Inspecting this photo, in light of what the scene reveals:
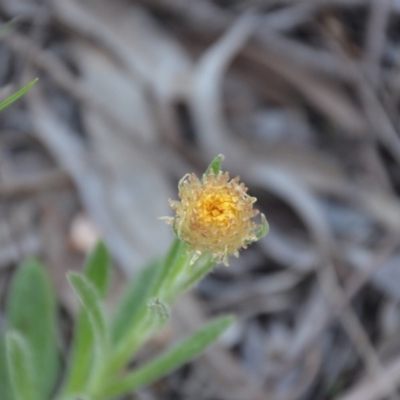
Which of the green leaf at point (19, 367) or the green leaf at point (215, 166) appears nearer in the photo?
the green leaf at point (215, 166)

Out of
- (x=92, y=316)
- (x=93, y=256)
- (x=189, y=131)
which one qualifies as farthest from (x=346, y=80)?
(x=92, y=316)

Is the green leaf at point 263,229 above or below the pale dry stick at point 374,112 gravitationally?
below

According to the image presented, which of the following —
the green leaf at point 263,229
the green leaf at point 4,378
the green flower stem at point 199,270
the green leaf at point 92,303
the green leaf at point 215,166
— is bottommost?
the green leaf at point 4,378

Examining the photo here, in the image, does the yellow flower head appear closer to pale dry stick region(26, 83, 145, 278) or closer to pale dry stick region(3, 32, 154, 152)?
pale dry stick region(26, 83, 145, 278)

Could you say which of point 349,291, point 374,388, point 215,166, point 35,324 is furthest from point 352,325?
point 215,166

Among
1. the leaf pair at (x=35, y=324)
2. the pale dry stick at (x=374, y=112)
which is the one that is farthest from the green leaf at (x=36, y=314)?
the pale dry stick at (x=374, y=112)

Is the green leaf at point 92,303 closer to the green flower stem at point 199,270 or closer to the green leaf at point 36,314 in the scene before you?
the green flower stem at point 199,270
